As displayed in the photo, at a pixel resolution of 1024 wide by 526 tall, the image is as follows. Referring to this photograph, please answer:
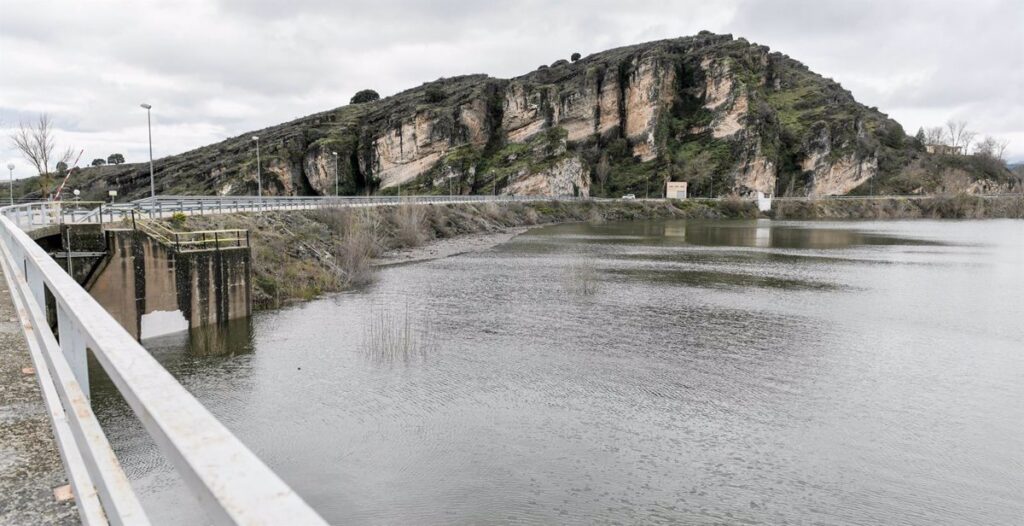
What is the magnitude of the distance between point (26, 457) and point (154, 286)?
22626 mm

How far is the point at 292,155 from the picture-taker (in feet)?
392

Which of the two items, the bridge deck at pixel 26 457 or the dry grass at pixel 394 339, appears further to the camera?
the dry grass at pixel 394 339

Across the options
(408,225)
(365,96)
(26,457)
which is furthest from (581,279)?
(365,96)

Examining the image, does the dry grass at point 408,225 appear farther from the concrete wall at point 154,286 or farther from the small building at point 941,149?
the small building at point 941,149

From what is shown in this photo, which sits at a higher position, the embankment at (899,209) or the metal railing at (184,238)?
the embankment at (899,209)

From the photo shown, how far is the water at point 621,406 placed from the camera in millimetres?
11641

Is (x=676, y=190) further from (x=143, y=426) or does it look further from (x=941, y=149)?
(x=143, y=426)

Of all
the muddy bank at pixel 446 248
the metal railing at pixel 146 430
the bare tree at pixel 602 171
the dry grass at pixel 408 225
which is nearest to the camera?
the metal railing at pixel 146 430

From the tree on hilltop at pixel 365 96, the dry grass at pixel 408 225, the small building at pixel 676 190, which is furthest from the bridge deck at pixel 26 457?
the tree on hilltop at pixel 365 96

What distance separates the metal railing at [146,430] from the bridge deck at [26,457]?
0.90 ft

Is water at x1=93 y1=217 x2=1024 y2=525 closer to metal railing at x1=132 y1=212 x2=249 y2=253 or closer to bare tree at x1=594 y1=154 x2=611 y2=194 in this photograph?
metal railing at x1=132 y1=212 x2=249 y2=253

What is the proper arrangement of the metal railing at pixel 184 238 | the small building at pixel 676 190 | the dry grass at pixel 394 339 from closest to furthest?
1. the dry grass at pixel 394 339
2. the metal railing at pixel 184 238
3. the small building at pixel 676 190

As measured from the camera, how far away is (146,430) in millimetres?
2467

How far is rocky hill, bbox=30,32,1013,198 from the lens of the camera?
121 meters
